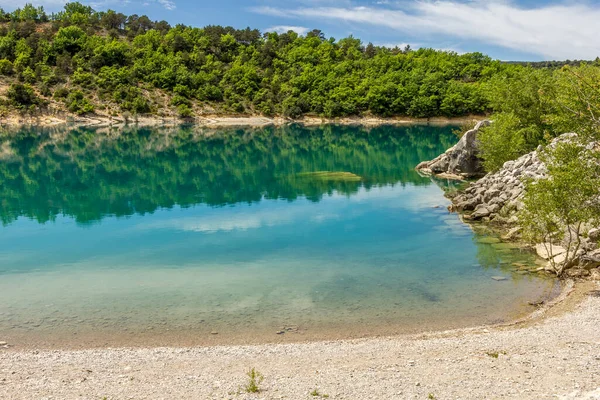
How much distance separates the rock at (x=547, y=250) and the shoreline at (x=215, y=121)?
353 ft

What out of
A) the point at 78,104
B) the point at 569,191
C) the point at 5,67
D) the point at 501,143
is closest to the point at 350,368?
the point at 569,191

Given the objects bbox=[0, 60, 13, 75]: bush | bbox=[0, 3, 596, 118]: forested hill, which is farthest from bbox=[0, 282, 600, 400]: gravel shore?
bbox=[0, 60, 13, 75]: bush

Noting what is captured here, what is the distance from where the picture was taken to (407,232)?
35.4 meters

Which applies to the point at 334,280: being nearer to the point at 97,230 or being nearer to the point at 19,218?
the point at 97,230

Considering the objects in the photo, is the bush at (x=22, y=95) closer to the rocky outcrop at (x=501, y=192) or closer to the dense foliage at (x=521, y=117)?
the dense foliage at (x=521, y=117)

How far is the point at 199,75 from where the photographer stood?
145250mm

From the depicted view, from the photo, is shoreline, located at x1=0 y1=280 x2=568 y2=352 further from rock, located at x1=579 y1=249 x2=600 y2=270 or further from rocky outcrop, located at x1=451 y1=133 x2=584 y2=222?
rocky outcrop, located at x1=451 y1=133 x2=584 y2=222

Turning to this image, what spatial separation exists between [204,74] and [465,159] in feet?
341

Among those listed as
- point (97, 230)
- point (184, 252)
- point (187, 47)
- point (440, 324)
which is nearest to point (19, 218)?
point (97, 230)

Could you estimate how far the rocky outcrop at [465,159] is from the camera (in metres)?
56.8

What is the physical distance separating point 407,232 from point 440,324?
15.5 m

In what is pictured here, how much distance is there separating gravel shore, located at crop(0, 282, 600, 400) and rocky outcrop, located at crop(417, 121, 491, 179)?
39751 mm

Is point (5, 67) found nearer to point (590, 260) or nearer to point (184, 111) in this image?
point (184, 111)

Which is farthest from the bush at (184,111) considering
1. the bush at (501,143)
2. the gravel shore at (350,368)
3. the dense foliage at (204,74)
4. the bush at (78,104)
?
the gravel shore at (350,368)
